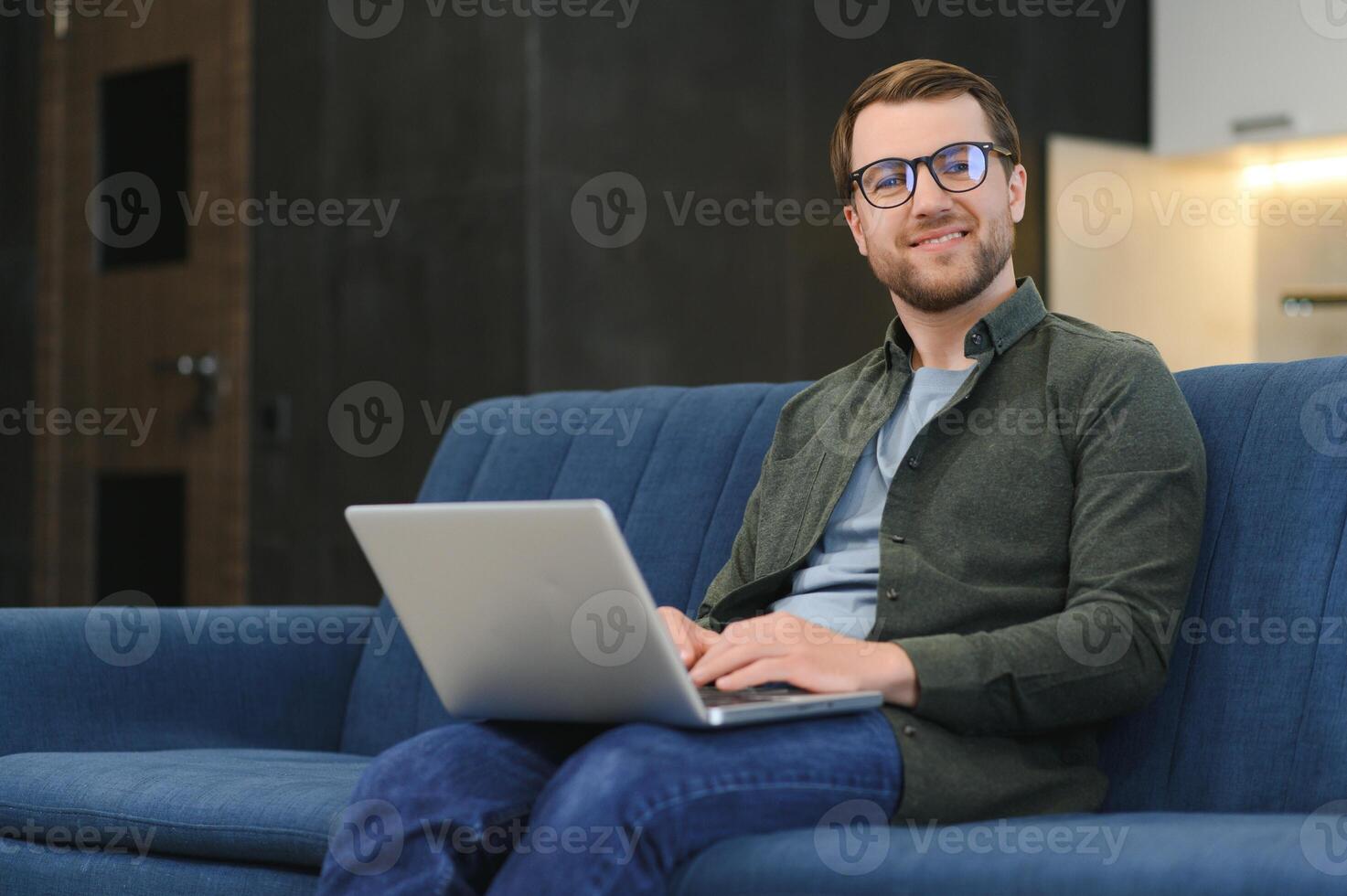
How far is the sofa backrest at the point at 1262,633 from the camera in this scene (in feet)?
5.93

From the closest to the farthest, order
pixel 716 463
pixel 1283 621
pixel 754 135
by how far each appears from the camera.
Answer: pixel 1283 621, pixel 716 463, pixel 754 135

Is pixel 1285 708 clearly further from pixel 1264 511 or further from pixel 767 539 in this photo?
pixel 767 539

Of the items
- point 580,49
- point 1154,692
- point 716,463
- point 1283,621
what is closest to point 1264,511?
point 1283,621

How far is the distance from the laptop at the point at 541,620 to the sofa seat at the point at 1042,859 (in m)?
0.12

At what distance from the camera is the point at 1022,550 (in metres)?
1.82

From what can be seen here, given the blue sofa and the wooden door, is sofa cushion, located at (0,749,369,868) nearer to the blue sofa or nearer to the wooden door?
the blue sofa

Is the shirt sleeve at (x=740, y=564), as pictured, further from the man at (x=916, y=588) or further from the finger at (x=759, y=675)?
the finger at (x=759, y=675)

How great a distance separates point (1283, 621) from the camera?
1.86m

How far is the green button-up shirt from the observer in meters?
1.66

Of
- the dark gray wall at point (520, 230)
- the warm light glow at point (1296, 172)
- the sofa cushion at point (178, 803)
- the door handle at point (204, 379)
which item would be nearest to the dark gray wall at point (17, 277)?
the door handle at point (204, 379)

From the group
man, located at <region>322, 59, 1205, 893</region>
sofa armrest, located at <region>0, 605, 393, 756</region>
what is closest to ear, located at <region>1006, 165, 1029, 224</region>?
man, located at <region>322, 59, 1205, 893</region>

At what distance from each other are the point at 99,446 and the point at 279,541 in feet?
3.09

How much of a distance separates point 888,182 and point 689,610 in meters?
0.68

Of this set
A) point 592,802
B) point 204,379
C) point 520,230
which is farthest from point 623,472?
point 204,379
